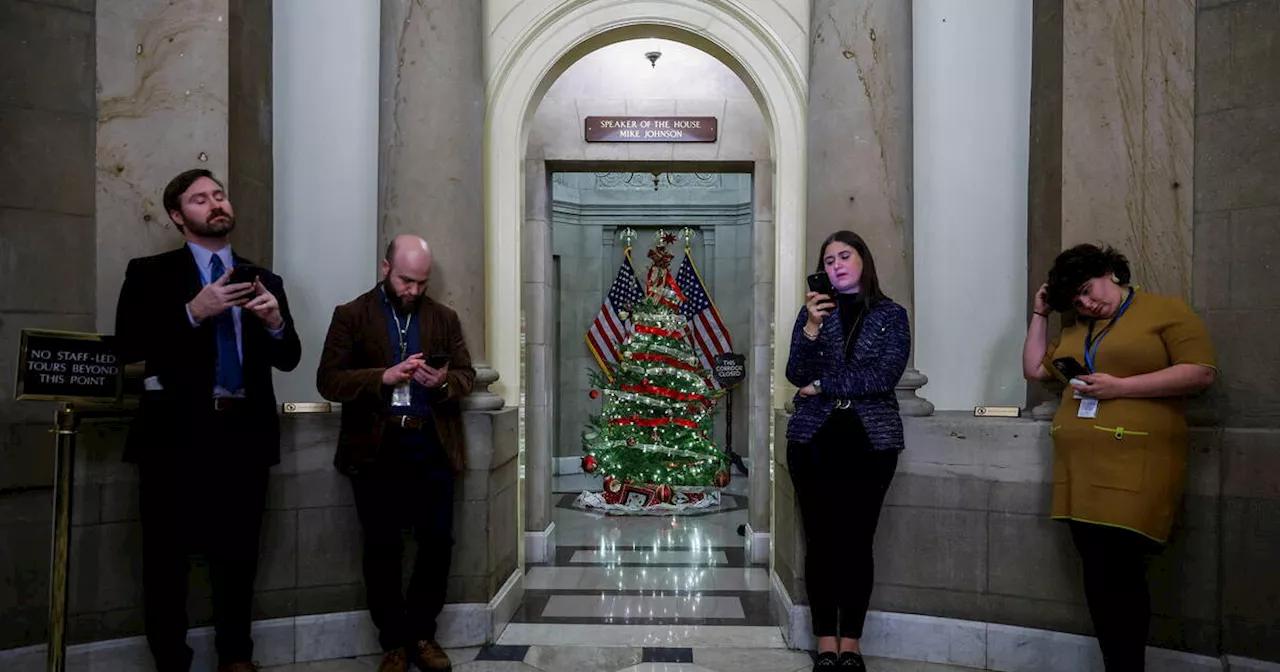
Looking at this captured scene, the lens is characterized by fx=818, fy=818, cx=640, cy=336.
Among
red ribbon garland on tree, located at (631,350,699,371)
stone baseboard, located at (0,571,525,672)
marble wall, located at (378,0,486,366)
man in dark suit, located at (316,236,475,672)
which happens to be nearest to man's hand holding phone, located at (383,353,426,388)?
man in dark suit, located at (316,236,475,672)

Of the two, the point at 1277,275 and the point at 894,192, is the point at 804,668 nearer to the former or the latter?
the point at 894,192

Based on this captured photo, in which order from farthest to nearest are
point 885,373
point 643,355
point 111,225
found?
1. point 643,355
2. point 111,225
3. point 885,373

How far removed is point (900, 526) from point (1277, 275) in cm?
185

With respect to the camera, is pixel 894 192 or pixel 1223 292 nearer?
pixel 1223 292

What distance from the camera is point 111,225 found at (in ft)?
11.9

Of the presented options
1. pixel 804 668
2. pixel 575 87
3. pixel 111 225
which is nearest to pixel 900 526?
pixel 804 668

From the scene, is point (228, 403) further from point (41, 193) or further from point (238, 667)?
point (41, 193)

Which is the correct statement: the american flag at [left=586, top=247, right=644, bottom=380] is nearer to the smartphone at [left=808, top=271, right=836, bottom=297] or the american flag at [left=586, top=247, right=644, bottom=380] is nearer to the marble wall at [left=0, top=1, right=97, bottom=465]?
the smartphone at [left=808, top=271, right=836, bottom=297]

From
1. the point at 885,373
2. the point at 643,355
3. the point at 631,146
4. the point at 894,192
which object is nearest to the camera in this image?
the point at 885,373

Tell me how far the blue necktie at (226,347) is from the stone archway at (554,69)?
180 cm

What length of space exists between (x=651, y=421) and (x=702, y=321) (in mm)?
2880

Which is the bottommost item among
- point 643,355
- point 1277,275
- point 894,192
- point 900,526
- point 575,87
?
point 900,526

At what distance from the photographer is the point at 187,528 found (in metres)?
3.12

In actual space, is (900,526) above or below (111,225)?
below
